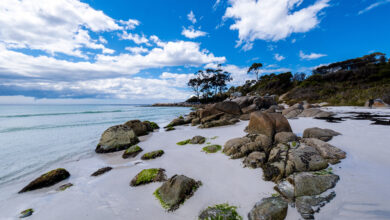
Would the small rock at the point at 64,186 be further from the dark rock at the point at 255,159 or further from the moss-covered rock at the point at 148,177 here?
the dark rock at the point at 255,159

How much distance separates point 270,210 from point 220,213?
0.91m

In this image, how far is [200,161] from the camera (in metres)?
5.27

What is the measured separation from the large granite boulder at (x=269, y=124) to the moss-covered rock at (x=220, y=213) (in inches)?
158

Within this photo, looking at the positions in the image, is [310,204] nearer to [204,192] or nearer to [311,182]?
[311,182]

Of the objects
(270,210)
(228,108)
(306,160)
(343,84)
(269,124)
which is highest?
(343,84)

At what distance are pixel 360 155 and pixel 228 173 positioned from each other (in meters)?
3.93

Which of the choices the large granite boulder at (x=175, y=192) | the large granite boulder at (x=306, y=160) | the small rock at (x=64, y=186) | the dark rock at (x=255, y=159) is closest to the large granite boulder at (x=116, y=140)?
the small rock at (x=64, y=186)

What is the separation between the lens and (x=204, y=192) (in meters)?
3.61

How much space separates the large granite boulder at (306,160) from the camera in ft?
12.1

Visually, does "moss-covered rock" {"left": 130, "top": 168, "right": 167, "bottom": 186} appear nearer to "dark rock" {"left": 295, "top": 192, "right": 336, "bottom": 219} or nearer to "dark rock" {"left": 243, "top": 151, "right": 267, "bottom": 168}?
"dark rock" {"left": 243, "top": 151, "right": 267, "bottom": 168}

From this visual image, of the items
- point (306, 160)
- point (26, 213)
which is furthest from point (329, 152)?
point (26, 213)

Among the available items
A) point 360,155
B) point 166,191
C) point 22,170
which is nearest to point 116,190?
point 166,191

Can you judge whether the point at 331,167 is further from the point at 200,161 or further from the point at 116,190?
the point at 116,190

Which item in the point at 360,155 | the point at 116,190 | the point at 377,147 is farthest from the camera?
the point at 377,147
